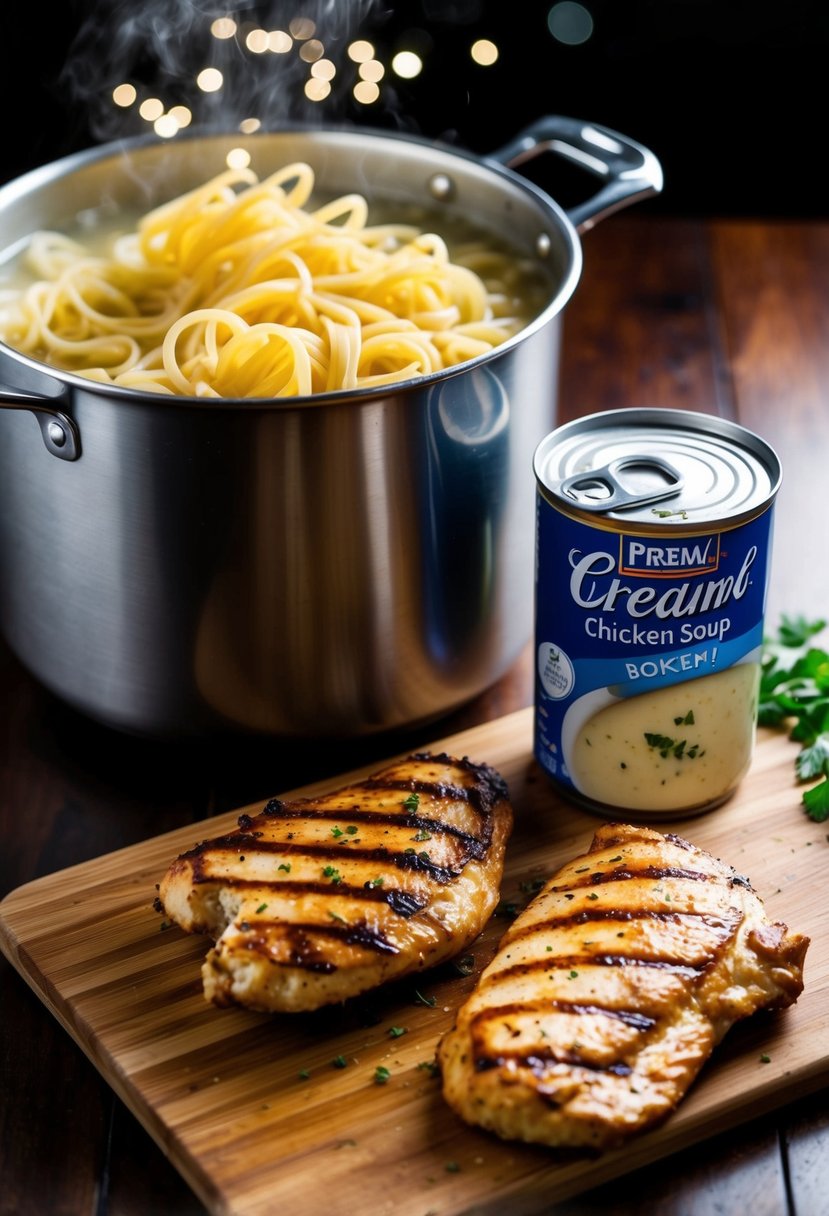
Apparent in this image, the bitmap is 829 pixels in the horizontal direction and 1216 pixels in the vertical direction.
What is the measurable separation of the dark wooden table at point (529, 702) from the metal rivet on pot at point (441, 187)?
2.08ft

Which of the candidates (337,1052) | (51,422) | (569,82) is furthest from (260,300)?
(569,82)

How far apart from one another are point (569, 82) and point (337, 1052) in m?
3.51

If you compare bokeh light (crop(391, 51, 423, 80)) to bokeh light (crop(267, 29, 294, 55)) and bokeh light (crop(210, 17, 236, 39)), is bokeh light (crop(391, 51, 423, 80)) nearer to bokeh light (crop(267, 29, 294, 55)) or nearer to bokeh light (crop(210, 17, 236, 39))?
A: bokeh light (crop(267, 29, 294, 55))

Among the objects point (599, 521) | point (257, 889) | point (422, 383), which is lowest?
point (257, 889)

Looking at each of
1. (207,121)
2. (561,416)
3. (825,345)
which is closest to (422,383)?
(561,416)

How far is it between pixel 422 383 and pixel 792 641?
0.99 metres

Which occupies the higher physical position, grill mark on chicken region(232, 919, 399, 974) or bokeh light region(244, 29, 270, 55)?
bokeh light region(244, 29, 270, 55)

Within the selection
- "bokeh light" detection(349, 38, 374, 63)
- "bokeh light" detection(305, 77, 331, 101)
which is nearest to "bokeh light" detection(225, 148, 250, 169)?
"bokeh light" detection(305, 77, 331, 101)

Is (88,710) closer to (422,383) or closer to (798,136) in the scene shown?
(422,383)

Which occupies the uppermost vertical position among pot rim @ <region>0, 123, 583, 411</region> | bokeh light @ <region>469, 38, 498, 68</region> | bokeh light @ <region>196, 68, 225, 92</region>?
bokeh light @ <region>196, 68, 225, 92</region>

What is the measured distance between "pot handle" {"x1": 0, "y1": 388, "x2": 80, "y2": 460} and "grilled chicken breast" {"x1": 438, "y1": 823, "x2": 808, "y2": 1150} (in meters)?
0.93

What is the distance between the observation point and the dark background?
4.27m

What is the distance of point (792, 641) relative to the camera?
2.64 m

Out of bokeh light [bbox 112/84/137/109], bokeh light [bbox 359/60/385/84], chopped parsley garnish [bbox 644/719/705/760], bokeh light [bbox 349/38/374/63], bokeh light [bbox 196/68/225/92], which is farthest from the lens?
bokeh light [bbox 359/60/385/84]
